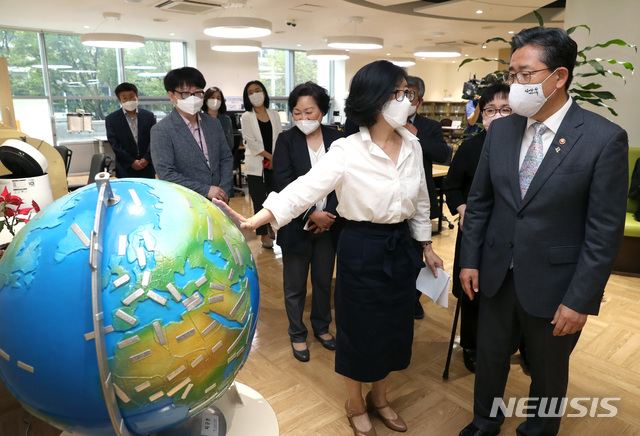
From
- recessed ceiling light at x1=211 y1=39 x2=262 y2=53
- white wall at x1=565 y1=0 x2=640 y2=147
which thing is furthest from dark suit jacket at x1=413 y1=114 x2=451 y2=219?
recessed ceiling light at x1=211 y1=39 x2=262 y2=53

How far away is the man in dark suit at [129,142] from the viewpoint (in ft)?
14.9

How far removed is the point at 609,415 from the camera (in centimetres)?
227

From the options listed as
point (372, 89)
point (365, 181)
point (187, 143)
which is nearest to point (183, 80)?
point (187, 143)

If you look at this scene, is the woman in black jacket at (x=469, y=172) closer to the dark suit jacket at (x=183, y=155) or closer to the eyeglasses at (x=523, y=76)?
the eyeglasses at (x=523, y=76)

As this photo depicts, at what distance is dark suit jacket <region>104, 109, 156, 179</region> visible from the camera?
455 cm

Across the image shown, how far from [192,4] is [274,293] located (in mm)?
5313

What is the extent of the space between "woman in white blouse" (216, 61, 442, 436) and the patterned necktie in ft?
1.34

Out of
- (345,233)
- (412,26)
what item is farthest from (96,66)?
(345,233)

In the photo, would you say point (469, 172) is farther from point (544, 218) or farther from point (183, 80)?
point (183, 80)

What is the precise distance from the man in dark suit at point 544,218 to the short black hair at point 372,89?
442 millimetres

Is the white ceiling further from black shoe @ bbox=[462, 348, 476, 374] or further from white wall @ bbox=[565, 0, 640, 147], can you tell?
black shoe @ bbox=[462, 348, 476, 374]

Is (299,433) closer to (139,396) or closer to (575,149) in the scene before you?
(139,396)

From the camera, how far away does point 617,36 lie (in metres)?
4.37

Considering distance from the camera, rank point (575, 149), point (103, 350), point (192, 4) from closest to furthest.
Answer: point (103, 350) < point (575, 149) < point (192, 4)
